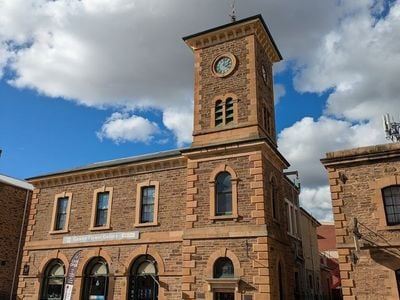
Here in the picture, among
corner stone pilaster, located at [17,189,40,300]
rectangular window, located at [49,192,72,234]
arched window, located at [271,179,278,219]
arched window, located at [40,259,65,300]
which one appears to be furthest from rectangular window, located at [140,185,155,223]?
corner stone pilaster, located at [17,189,40,300]

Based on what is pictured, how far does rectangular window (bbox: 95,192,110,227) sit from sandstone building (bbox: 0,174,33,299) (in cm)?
882

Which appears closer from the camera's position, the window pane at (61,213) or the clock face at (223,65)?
the clock face at (223,65)

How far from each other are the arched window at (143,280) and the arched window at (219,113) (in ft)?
25.3

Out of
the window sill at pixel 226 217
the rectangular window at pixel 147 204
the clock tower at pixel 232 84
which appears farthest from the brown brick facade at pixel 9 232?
the window sill at pixel 226 217

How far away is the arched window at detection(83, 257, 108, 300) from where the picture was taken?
65.4 feet

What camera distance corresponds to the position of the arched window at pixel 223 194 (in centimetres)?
A: 1766

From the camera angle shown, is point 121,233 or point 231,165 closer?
point 231,165

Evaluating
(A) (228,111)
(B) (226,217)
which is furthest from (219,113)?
(B) (226,217)

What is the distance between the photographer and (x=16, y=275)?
2650 centimetres

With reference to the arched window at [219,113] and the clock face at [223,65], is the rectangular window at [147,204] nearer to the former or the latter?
the arched window at [219,113]

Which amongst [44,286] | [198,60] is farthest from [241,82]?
[44,286]

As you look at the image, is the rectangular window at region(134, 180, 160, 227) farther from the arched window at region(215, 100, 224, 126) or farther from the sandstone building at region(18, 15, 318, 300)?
the arched window at region(215, 100, 224, 126)

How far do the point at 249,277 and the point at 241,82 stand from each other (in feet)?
32.1

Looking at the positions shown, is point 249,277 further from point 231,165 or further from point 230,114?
point 230,114
